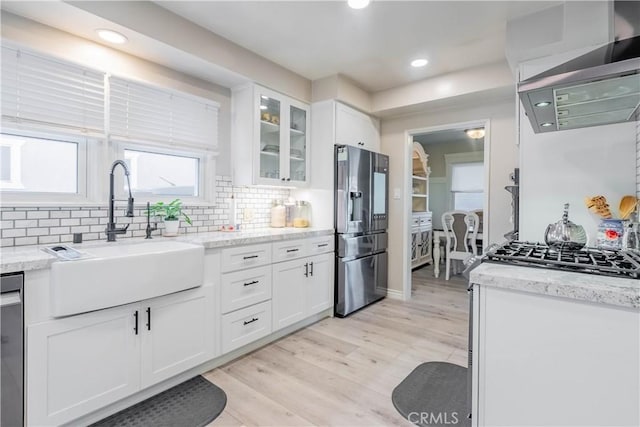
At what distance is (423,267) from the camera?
225 inches

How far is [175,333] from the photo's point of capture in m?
1.92

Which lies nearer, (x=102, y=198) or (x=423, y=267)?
(x=102, y=198)

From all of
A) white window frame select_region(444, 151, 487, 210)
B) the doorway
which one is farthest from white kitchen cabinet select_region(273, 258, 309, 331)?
white window frame select_region(444, 151, 487, 210)

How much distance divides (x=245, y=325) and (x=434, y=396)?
53.6 inches

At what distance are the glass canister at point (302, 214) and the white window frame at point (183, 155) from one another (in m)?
0.92

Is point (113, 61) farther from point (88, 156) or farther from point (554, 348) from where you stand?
point (554, 348)

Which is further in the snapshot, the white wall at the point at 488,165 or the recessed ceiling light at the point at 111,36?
the white wall at the point at 488,165

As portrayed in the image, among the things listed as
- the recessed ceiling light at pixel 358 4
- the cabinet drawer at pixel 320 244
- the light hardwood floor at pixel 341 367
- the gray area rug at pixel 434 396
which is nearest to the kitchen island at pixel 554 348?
the gray area rug at pixel 434 396

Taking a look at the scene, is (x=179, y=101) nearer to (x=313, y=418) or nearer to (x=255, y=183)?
(x=255, y=183)

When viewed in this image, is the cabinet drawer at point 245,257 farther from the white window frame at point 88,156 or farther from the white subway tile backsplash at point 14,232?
the white subway tile backsplash at point 14,232

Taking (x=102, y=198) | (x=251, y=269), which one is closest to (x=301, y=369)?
(x=251, y=269)

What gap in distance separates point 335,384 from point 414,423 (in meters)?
0.53

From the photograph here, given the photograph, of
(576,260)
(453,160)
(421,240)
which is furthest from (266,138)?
(453,160)

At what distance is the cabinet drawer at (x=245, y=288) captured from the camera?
222 centimetres
